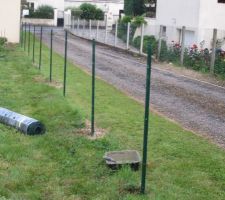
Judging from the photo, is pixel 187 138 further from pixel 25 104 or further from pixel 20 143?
pixel 25 104

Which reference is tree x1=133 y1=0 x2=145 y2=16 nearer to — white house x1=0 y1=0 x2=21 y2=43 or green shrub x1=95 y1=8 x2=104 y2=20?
white house x1=0 y1=0 x2=21 y2=43

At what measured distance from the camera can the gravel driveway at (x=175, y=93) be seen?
Answer: 11.3 metres

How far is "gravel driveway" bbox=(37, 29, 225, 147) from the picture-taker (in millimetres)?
11302

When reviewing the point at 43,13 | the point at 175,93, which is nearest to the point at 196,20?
the point at 175,93

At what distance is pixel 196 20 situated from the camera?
2875 centimetres

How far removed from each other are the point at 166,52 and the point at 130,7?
22.9m

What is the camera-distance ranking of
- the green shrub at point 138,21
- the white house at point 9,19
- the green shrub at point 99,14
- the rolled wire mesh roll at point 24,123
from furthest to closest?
the green shrub at point 99,14
the green shrub at point 138,21
the white house at point 9,19
the rolled wire mesh roll at point 24,123

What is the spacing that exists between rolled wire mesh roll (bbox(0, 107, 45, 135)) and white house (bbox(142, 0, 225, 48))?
18128 mm

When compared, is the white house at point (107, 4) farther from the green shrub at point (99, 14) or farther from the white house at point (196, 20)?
the white house at point (196, 20)

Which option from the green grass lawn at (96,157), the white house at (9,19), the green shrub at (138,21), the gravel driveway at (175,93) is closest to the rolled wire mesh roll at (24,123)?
the green grass lawn at (96,157)

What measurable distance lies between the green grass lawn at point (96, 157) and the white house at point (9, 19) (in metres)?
19.2

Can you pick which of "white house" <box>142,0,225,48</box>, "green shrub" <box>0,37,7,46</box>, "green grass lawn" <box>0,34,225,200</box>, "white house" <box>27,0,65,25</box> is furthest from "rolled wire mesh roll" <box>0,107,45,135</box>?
"white house" <box>27,0,65,25</box>

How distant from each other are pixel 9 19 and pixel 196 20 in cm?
1073

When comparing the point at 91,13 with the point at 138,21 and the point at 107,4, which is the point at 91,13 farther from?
the point at 138,21
